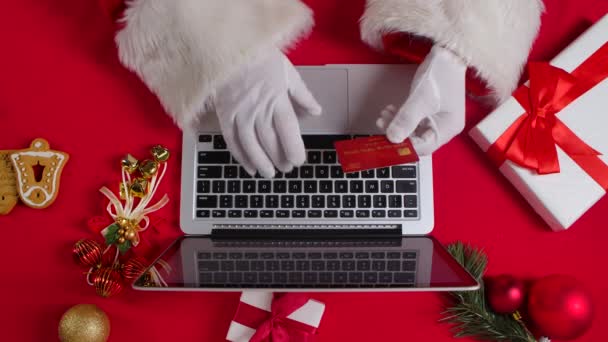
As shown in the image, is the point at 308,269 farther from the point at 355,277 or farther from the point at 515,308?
the point at 515,308

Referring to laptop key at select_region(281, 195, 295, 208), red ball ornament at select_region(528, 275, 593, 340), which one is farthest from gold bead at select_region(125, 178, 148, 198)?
red ball ornament at select_region(528, 275, 593, 340)

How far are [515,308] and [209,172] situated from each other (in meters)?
0.48

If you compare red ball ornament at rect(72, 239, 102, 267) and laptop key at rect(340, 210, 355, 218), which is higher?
laptop key at rect(340, 210, 355, 218)

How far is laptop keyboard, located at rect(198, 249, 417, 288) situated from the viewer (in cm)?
55

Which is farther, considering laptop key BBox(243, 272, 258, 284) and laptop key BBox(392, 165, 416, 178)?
laptop key BBox(392, 165, 416, 178)

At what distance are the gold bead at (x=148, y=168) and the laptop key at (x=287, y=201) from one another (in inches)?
8.1

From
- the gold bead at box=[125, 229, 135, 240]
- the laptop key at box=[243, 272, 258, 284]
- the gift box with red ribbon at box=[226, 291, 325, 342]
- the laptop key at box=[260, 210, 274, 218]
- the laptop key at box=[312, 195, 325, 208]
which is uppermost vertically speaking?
the laptop key at box=[312, 195, 325, 208]

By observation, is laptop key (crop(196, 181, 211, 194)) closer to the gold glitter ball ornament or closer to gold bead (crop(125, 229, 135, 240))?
gold bead (crop(125, 229, 135, 240))

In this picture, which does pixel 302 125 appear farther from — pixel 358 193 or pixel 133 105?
pixel 133 105

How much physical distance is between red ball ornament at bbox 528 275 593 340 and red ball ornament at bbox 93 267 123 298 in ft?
1.94

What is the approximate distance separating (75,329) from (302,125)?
1.39 feet

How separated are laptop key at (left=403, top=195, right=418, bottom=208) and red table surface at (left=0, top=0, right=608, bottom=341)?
0.06 meters

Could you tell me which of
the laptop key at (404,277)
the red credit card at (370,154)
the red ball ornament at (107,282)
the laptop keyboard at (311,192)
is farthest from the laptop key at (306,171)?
the red ball ornament at (107,282)

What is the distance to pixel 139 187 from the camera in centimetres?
72
